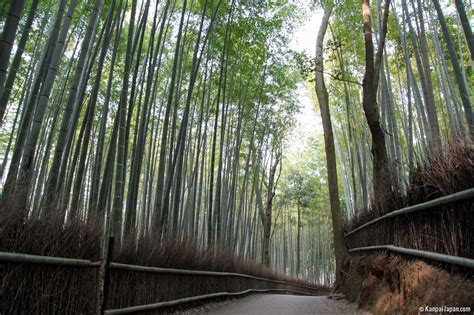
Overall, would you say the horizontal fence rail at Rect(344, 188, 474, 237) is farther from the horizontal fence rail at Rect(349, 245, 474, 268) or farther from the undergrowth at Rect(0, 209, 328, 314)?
the undergrowth at Rect(0, 209, 328, 314)

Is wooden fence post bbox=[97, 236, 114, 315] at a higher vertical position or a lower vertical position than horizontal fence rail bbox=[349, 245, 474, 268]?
lower

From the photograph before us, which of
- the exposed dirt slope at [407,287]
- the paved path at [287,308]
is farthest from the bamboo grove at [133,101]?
the exposed dirt slope at [407,287]

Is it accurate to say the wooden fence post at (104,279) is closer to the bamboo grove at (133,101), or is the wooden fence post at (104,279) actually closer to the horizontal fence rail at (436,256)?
the bamboo grove at (133,101)

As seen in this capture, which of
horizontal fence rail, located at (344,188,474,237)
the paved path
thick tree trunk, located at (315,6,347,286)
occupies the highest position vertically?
thick tree trunk, located at (315,6,347,286)

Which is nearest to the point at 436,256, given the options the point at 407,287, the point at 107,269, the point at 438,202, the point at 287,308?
the point at 438,202

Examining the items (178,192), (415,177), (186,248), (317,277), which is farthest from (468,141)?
(317,277)

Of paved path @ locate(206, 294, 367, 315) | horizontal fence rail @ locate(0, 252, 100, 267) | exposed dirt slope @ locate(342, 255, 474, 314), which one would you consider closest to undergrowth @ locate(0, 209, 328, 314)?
horizontal fence rail @ locate(0, 252, 100, 267)

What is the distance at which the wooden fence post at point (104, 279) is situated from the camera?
270 cm

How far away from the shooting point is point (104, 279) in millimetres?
→ 2777

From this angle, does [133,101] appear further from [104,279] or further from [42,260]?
[42,260]

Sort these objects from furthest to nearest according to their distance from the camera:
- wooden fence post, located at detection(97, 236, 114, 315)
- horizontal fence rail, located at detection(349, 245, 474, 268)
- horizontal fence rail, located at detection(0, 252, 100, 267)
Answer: wooden fence post, located at detection(97, 236, 114, 315) → horizontal fence rail, located at detection(349, 245, 474, 268) → horizontal fence rail, located at detection(0, 252, 100, 267)

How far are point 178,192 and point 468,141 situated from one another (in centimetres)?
426

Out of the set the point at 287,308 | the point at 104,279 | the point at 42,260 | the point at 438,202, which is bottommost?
the point at 287,308

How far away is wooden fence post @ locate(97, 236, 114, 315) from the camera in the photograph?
2703 millimetres
